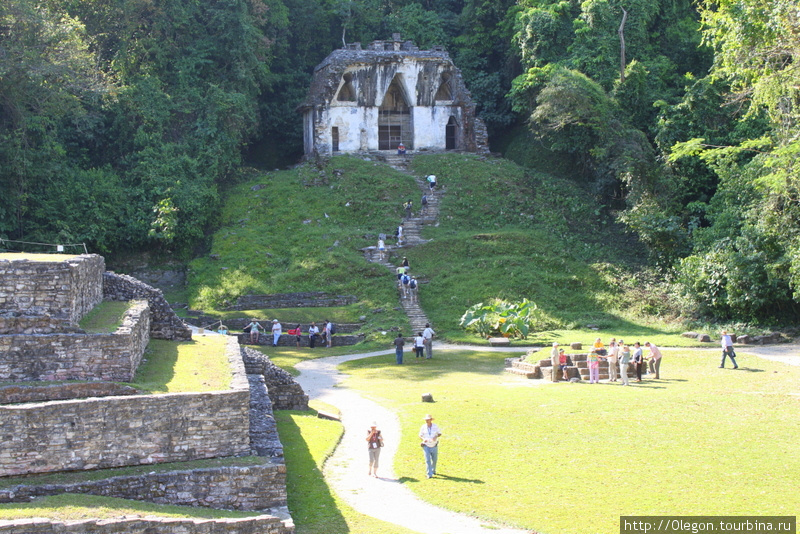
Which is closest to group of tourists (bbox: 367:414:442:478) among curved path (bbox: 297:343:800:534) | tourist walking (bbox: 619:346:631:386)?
curved path (bbox: 297:343:800:534)

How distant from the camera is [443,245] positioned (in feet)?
118

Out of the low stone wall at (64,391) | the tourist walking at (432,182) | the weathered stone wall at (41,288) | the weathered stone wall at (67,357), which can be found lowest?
the low stone wall at (64,391)

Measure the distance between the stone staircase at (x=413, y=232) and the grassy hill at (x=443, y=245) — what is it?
0.40 meters

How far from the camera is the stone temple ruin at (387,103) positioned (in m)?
45.2

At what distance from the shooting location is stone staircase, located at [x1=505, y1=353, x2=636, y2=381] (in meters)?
21.8

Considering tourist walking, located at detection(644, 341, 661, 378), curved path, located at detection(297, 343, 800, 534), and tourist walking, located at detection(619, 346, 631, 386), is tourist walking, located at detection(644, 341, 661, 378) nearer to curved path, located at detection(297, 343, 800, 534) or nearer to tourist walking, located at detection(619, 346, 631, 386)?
tourist walking, located at detection(619, 346, 631, 386)

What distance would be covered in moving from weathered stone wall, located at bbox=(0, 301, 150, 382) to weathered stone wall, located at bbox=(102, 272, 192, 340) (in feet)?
15.2

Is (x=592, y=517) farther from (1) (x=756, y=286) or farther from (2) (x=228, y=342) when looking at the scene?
(1) (x=756, y=286)

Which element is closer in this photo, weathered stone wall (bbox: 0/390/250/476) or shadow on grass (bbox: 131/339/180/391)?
weathered stone wall (bbox: 0/390/250/476)

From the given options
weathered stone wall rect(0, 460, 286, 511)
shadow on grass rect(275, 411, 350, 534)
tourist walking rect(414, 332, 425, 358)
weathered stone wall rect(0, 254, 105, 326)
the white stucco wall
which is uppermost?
the white stucco wall

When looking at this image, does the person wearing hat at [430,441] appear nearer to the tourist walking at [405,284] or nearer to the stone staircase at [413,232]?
the stone staircase at [413,232]

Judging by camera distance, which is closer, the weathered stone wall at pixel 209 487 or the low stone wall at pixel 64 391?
the weathered stone wall at pixel 209 487

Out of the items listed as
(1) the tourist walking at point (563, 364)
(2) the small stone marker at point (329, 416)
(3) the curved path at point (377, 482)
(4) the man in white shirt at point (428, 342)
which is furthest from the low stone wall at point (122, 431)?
(4) the man in white shirt at point (428, 342)

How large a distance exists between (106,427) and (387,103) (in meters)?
37.8
